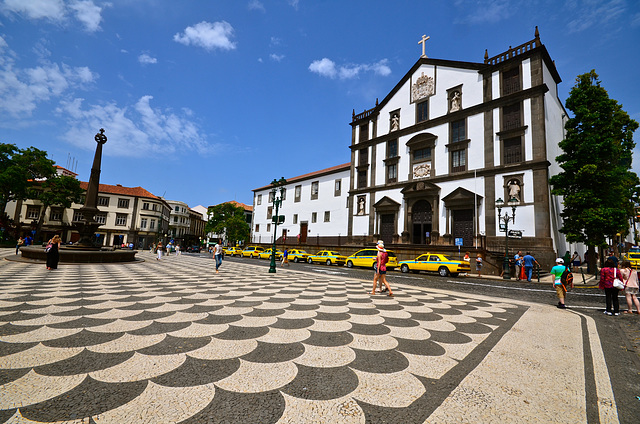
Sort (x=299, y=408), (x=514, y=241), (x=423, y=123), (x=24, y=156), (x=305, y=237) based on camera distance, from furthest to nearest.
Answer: (x=305, y=237) → (x=24, y=156) → (x=423, y=123) → (x=514, y=241) → (x=299, y=408)

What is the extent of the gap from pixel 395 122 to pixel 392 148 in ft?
9.93

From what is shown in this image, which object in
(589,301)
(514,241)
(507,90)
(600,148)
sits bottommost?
(589,301)

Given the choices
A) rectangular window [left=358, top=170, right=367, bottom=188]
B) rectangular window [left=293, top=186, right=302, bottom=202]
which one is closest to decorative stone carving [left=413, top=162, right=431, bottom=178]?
rectangular window [left=358, top=170, right=367, bottom=188]

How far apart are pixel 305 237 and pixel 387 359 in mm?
38788

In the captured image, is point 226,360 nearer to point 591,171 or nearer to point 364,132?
point 591,171

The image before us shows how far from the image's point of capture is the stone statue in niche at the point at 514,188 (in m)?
22.6

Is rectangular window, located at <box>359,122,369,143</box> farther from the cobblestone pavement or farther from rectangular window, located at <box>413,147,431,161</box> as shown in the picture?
the cobblestone pavement

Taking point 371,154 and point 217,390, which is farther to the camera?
point 371,154

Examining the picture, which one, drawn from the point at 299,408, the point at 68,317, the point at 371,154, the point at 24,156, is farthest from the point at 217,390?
the point at 24,156

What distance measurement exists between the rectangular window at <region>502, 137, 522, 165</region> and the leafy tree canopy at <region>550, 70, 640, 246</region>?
8.89 ft

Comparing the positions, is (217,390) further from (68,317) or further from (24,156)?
(24,156)

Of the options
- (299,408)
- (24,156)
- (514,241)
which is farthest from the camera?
(24,156)

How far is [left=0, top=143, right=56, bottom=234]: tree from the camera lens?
35.5m

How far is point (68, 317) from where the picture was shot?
4.89m
